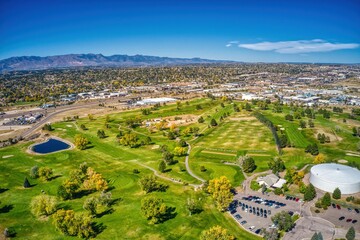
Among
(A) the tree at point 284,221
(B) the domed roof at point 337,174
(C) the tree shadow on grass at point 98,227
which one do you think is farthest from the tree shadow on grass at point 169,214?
(B) the domed roof at point 337,174

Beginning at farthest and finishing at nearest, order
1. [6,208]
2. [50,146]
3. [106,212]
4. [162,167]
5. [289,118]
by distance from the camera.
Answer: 1. [289,118]
2. [50,146]
3. [162,167]
4. [6,208]
5. [106,212]

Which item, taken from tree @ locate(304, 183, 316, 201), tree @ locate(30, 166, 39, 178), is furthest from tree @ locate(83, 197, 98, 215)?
tree @ locate(304, 183, 316, 201)

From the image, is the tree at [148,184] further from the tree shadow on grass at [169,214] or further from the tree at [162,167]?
the tree at [162,167]

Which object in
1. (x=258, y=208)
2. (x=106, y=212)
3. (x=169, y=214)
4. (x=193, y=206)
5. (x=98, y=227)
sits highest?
(x=193, y=206)

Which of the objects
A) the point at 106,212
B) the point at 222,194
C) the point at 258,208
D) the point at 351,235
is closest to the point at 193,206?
the point at 222,194

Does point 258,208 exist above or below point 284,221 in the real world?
below

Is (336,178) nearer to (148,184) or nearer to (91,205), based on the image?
(148,184)

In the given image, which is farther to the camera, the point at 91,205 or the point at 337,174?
the point at 337,174
